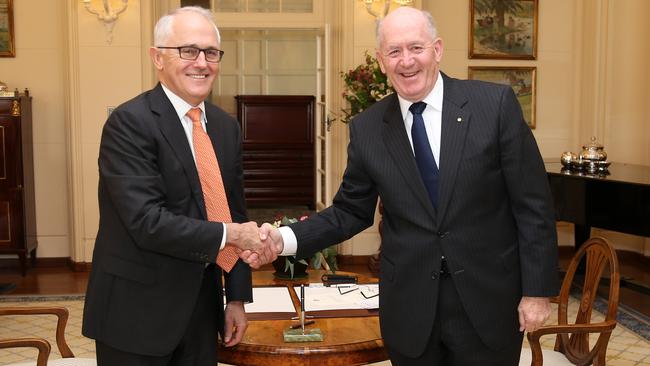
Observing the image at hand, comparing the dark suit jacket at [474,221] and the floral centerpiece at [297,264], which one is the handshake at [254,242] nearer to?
the dark suit jacket at [474,221]

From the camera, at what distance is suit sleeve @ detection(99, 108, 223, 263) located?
2.46 meters

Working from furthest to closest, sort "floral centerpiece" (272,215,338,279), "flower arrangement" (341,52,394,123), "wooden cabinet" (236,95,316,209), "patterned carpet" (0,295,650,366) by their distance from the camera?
"wooden cabinet" (236,95,316,209), "flower arrangement" (341,52,394,123), "patterned carpet" (0,295,650,366), "floral centerpiece" (272,215,338,279)

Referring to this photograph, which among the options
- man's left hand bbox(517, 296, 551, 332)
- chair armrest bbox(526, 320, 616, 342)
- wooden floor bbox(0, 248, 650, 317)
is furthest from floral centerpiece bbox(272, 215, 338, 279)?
wooden floor bbox(0, 248, 650, 317)

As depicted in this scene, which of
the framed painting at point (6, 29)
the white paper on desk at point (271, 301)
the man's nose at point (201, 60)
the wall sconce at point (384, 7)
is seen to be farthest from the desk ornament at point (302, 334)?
the framed painting at point (6, 29)

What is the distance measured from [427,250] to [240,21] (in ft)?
20.9

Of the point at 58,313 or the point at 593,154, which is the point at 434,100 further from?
the point at 593,154

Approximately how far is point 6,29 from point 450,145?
22.3ft

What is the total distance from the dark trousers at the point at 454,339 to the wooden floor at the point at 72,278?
430 cm

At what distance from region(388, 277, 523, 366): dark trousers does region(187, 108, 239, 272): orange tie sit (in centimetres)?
74

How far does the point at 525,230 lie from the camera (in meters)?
2.51

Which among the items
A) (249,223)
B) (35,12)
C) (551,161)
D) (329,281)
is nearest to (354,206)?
(249,223)

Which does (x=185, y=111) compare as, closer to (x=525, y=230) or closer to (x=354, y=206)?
(x=354, y=206)

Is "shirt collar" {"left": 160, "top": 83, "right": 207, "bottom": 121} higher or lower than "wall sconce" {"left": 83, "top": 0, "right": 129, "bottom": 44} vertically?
lower

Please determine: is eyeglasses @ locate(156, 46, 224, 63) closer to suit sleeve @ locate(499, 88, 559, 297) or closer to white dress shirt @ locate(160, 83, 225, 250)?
white dress shirt @ locate(160, 83, 225, 250)
